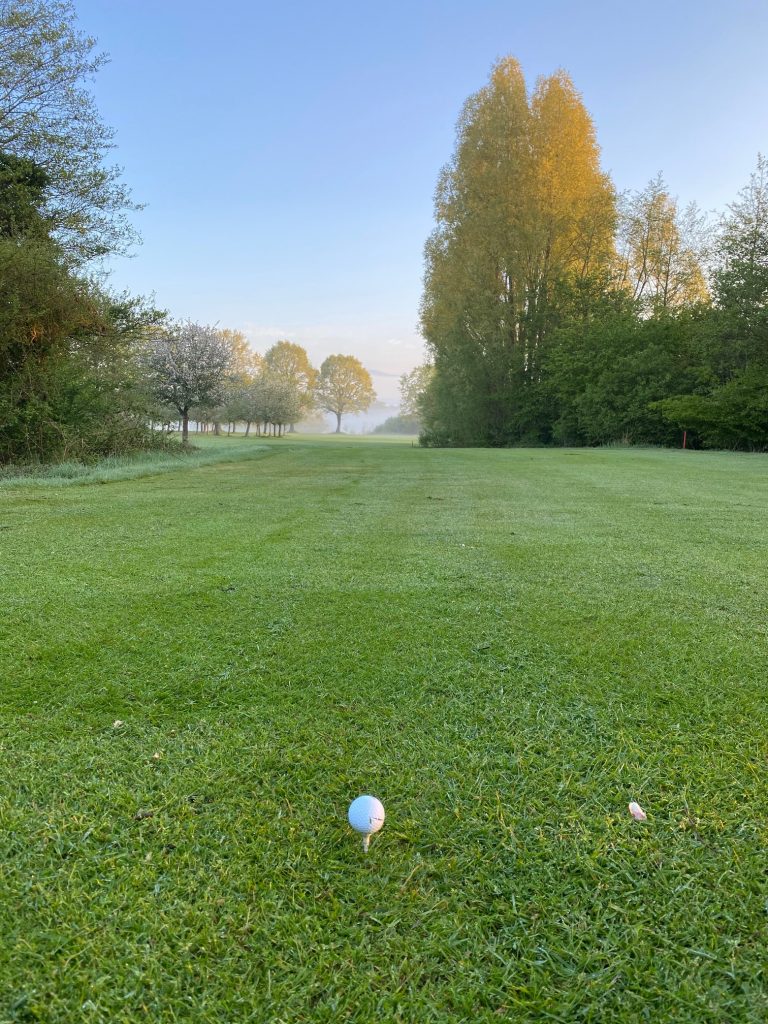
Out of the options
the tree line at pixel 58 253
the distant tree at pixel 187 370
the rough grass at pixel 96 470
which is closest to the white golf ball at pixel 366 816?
the rough grass at pixel 96 470

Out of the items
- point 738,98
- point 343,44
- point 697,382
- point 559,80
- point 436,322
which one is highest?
point 559,80

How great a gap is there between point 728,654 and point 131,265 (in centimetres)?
1235

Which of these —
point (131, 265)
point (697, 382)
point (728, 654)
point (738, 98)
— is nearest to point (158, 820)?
point (728, 654)

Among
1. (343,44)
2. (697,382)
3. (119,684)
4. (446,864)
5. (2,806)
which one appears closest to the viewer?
(446,864)

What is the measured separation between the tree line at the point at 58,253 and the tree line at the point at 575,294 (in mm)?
16064

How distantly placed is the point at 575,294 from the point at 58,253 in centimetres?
2021

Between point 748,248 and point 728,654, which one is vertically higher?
point 748,248

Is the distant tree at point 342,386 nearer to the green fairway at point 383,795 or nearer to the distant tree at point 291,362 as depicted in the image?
the distant tree at point 291,362

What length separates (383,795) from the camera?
125cm

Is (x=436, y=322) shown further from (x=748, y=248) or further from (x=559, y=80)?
(x=748, y=248)

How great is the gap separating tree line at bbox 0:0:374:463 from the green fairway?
817 cm

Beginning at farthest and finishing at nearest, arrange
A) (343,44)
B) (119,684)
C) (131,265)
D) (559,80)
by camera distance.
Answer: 1. (559,80)
2. (343,44)
3. (131,265)
4. (119,684)

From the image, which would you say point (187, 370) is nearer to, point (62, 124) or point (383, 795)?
point (62, 124)

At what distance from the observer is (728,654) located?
194 centimetres
